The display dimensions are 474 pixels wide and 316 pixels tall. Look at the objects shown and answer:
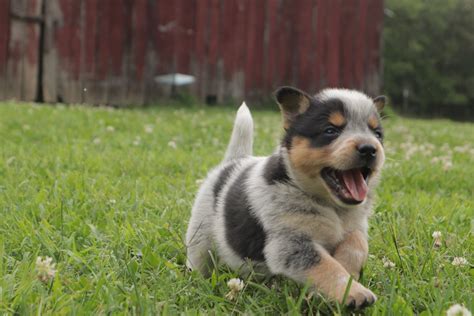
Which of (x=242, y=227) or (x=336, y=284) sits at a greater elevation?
(x=242, y=227)

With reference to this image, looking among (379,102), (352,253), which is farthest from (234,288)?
(379,102)

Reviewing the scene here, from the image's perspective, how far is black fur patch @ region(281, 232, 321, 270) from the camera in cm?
253

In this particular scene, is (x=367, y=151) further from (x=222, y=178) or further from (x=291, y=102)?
(x=222, y=178)

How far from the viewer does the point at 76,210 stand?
3.91m

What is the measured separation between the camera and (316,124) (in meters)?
2.85

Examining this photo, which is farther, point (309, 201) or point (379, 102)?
point (379, 102)

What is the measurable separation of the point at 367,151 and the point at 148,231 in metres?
1.43

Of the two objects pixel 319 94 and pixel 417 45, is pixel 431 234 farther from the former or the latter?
pixel 417 45

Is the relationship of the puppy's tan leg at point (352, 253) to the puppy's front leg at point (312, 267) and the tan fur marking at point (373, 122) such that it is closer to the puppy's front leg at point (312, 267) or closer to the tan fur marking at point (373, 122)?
the puppy's front leg at point (312, 267)

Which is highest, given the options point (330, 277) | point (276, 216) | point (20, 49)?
point (20, 49)

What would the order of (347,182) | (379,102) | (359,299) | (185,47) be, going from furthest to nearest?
(185,47) < (379,102) < (347,182) < (359,299)

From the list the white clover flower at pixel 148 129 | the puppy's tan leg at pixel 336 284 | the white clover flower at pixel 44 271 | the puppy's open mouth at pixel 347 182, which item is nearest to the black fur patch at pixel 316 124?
the puppy's open mouth at pixel 347 182

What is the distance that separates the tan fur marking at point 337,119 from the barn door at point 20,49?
30.2 feet

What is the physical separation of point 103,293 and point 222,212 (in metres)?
0.74
